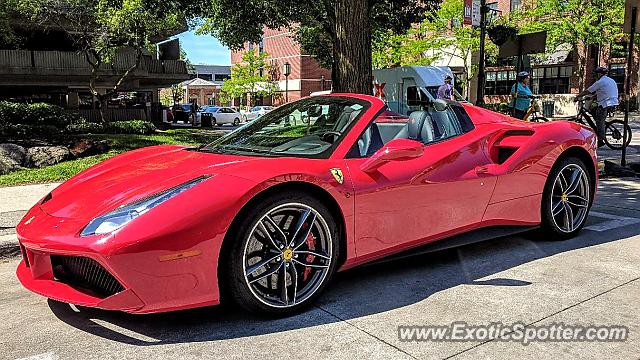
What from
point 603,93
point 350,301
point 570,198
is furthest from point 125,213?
point 603,93

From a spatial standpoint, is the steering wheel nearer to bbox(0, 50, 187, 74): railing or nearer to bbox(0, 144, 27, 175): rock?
bbox(0, 144, 27, 175): rock

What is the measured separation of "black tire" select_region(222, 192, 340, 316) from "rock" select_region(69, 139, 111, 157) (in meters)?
9.49

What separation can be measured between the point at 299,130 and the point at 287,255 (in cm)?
116

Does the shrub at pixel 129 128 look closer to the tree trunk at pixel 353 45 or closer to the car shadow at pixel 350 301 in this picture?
the tree trunk at pixel 353 45

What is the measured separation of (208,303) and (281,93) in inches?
2701

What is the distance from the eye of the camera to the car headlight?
275cm

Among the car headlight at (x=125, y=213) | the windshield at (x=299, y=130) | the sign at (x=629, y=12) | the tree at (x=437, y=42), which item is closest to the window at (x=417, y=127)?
the windshield at (x=299, y=130)

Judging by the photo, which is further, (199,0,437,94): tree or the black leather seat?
(199,0,437,94): tree

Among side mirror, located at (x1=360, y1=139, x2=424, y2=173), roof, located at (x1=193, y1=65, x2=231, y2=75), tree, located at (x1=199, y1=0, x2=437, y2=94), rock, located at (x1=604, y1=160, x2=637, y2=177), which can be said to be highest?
roof, located at (x1=193, y1=65, x2=231, y2=75)

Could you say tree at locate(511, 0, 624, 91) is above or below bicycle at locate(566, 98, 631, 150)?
above

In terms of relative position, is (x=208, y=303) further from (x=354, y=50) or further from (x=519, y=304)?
(x=354, y=50)

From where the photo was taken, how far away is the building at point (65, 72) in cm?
2623

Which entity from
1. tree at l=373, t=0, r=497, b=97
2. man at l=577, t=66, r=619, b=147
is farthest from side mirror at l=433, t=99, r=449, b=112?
tree at l=373, t=0, r=497, b=97

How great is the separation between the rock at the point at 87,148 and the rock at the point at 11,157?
3.47 ft
